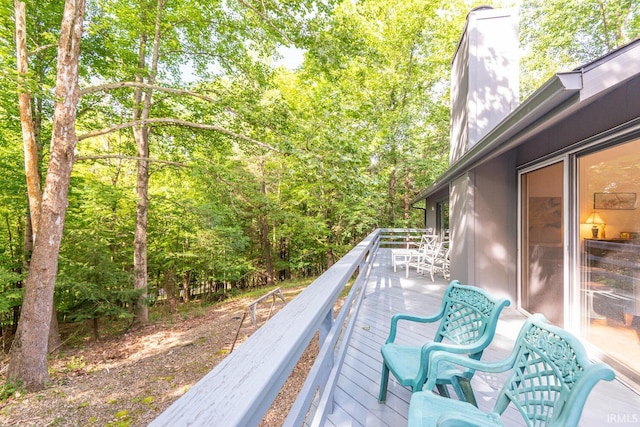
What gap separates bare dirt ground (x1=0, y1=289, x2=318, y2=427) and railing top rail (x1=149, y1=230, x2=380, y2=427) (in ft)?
11.4

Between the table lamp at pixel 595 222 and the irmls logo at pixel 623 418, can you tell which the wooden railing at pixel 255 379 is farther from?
the table lamp at pixel 595 222

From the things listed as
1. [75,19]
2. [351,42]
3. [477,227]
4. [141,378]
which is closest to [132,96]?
[75,19]

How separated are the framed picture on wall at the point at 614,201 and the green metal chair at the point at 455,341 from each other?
5.85 ft

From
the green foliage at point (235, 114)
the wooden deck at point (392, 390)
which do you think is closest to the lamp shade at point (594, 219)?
the wooden deck at point (392, 390)

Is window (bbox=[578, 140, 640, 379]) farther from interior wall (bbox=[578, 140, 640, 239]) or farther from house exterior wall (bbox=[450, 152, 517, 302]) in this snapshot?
house exterior wall (bbox=[450, 152, 517, 302])

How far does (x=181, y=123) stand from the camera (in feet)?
20.9

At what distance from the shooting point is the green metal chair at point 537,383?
995 mm

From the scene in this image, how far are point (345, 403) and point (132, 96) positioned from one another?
32.5 feet

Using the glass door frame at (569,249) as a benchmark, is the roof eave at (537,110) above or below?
above

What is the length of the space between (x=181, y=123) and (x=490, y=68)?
250 inches

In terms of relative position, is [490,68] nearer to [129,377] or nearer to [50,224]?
[50,224]

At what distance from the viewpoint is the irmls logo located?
189 cm

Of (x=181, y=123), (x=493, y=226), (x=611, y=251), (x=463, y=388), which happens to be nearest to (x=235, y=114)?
(x=181, y=123)

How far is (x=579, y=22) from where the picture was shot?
13875 millimetres
